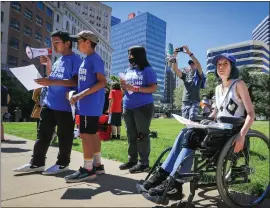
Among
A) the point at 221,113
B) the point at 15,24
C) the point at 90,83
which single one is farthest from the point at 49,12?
the point at 221,113

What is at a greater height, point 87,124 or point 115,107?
point 115,107

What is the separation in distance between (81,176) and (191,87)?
9.92 ft

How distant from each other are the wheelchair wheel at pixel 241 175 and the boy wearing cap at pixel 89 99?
5.78 ft

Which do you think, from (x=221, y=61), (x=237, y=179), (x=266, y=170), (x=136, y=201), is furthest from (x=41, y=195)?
(x=266, y=170)

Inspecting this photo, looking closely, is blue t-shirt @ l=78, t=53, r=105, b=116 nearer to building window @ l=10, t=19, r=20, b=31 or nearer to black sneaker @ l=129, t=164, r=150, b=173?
black sneaker @ l=129, t=164, r=150, b=173

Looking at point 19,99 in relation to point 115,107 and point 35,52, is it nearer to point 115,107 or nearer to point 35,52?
point 115,107

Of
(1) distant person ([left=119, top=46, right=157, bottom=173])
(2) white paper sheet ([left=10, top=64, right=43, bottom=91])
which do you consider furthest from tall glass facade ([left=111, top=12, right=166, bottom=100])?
(2) white paper sheet ([left=10, top=64, right=43, bottom=91])

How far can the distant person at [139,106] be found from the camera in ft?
13.8

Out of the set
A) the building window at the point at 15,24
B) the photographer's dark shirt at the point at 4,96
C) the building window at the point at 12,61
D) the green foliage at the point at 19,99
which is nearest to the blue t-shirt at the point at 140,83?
the photographer's dark shirt at the point at 4,96

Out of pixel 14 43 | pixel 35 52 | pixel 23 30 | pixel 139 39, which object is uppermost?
pixel 23 30

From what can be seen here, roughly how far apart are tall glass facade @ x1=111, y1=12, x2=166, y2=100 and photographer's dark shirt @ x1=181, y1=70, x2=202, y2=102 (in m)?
0.58

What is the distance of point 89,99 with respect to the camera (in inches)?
146

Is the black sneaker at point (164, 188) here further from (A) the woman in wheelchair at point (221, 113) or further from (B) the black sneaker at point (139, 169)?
(B) the black sneaker at point (139, 169)

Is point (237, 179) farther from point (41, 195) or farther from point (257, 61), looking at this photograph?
point (257, 61)
